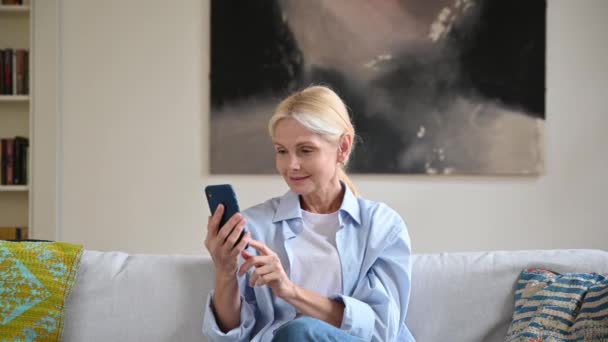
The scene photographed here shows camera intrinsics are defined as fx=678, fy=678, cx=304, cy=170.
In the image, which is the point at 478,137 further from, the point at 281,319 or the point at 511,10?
the point at 281,319

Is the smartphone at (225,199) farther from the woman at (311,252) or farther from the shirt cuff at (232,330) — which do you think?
the shirt cuff at (232,330)

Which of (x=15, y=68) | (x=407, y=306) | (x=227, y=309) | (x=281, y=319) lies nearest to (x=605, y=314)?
(x=407, y=306)

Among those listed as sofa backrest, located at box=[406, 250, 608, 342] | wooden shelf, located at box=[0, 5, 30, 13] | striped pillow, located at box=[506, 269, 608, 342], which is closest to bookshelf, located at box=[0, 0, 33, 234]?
wooden shelf, located at box=[0, 5, 30, 13]

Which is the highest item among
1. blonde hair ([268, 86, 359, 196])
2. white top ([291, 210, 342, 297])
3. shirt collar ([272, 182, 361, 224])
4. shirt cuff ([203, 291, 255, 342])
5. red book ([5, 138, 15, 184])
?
blonde hair ([268, 86, 359, 196])

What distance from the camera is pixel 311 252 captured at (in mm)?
1768

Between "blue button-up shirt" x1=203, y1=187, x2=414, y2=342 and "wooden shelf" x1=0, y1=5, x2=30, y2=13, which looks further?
"wooden shelf" x1=0, y1=5, x2=30, y2=13

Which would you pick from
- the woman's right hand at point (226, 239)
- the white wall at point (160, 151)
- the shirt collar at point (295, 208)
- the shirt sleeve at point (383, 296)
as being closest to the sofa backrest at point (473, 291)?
the shirt sleeve at point (383, 296)

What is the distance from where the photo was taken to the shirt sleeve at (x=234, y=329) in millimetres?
1658

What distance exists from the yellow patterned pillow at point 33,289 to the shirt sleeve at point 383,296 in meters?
0.77

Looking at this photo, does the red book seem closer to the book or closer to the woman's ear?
the book

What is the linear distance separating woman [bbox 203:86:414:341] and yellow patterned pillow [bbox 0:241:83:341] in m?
0.45

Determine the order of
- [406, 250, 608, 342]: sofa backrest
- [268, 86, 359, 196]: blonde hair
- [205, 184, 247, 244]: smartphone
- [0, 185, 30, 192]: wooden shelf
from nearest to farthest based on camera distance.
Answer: [205, 184, 247, 244]: smartphone
[268, 86, 359, 196]: blonde hair
[406, 250, 608, 342]: sofa backrest
[0, 185, 30, 192]: wooden shelf

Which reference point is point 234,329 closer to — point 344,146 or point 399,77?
point 344,146

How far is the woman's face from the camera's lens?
5.65 ft
